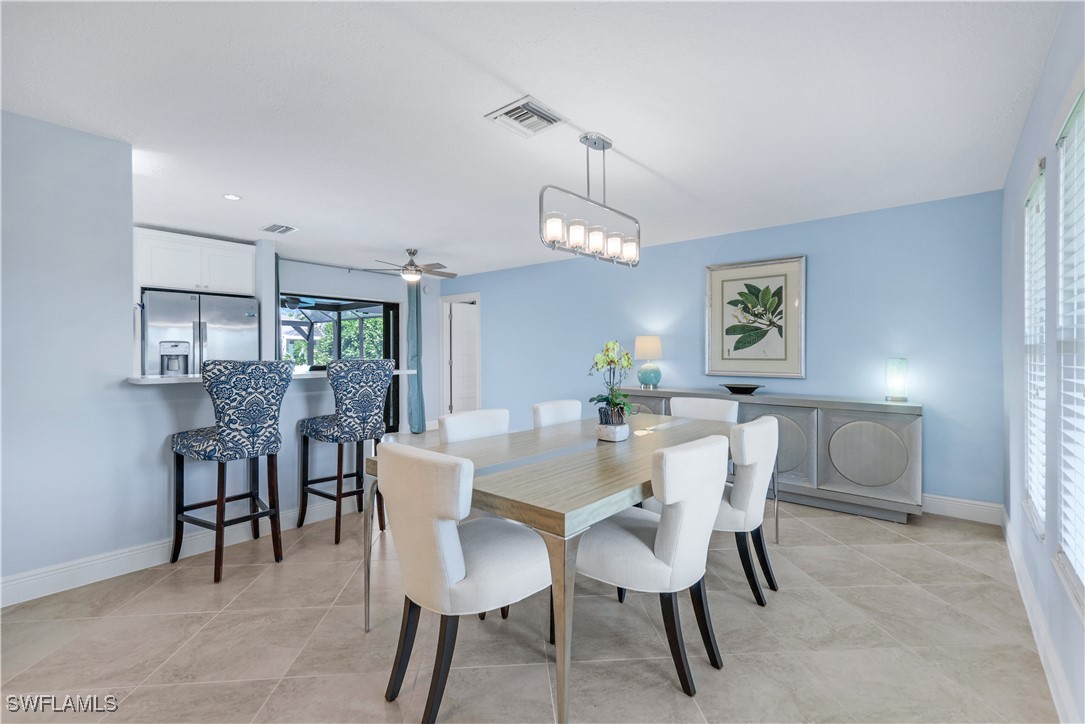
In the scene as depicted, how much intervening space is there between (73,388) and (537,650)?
2611mm

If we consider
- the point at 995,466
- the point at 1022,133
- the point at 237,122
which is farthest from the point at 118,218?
the point at 995,466

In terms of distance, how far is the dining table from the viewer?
4.85 feet

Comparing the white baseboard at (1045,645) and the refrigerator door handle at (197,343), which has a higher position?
the refrigerator door handle at (197,343)

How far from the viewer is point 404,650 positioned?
170 centimetres

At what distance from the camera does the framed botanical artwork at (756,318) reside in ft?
14.0

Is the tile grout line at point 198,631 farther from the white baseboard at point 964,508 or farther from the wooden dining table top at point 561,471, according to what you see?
the white baseboard at point 964,508

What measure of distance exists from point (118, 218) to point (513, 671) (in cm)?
302

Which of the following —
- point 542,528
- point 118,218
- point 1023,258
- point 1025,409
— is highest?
point 118,218

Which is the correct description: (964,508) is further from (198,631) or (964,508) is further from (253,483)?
(253,483)

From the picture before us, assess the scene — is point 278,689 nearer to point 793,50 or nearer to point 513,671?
point 513,671

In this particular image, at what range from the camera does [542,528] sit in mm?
1484

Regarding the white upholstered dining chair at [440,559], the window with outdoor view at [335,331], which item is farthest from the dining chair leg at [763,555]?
the window with outdoor view at [335,331]

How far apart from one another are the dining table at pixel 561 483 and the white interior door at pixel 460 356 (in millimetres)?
4893

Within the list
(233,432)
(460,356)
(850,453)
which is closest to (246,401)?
(233,432)
